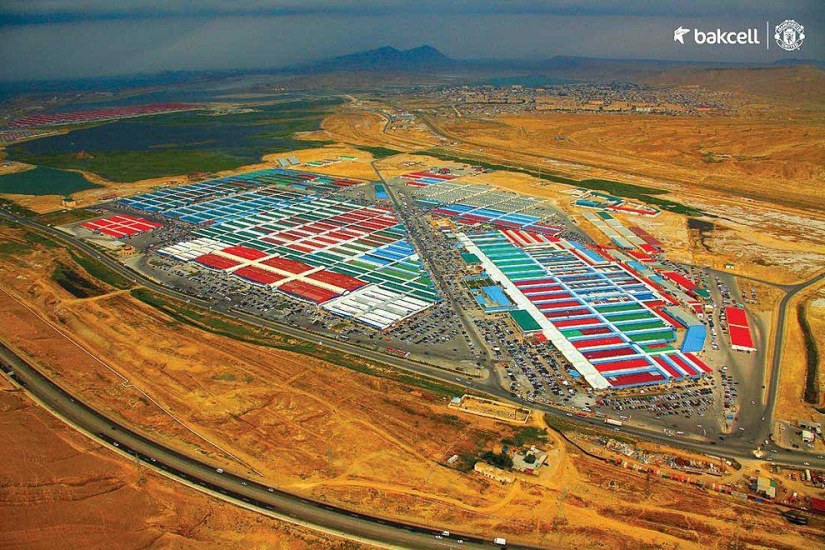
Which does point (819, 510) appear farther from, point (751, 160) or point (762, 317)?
point (751, 160)

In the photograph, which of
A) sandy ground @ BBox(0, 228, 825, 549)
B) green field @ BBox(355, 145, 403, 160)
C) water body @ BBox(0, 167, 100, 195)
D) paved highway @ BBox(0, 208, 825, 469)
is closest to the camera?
sandy ground @ BBox(0, 228, 825, 549)

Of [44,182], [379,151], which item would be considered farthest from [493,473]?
[379,151]

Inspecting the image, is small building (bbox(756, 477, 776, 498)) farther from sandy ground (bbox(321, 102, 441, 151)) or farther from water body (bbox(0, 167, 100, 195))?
sandy ground (bbox(321, 102, 441, 151))

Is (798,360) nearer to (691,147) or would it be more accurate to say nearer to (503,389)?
(503,389)

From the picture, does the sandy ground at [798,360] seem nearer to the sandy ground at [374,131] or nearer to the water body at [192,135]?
the sandy ground at [374,131]

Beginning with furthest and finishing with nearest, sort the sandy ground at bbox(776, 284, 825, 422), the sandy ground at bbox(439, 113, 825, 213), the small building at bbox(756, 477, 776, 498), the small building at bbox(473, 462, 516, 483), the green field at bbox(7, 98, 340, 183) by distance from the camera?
the green field at bbox(7, 98, 340, 183)
the sandy ground at bbox(439, 113, 825, 213)
the sandy ground at bbox(776, 284, 825, 422)
the small building at bbox(473, 462, 516, 483)
the small building at bbox(756, 477, 776, 498)

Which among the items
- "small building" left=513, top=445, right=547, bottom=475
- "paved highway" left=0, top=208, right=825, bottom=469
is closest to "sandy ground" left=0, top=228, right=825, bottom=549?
"small building" left=513, top=445, right=547, bottom=475
